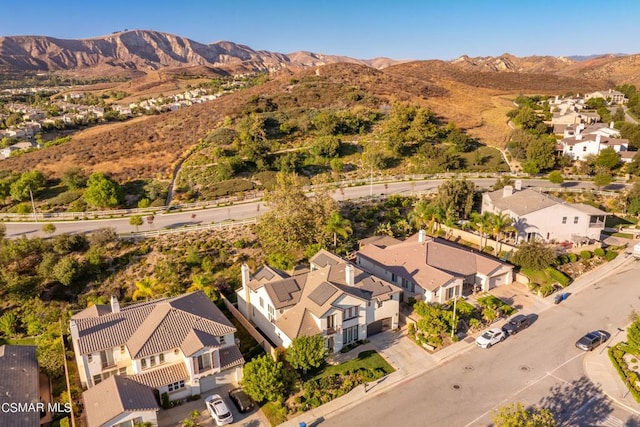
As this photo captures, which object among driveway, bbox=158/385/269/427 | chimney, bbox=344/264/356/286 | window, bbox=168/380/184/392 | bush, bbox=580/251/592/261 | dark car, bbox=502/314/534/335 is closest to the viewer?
driveway, bbox=158/385/269/427

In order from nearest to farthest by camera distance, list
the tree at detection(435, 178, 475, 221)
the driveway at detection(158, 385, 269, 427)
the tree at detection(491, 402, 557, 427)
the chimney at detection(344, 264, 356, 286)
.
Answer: the tree at detection(491, 402, 557, 427)
the driveway at detection(158, 385, 269, 427)
the chimney at detection(344, 264, 356, 286)
the tree at detection(435, 178, 475, 221)

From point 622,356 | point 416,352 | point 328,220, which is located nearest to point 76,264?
point 328,220

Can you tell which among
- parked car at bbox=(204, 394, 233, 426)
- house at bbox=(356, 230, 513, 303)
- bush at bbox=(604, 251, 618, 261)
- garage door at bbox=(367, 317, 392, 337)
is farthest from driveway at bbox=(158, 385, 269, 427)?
bush at bbox=(604, 251, 618, 261)

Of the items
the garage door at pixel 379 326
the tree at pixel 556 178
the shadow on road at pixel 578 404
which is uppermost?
the tree at pixel 556 178

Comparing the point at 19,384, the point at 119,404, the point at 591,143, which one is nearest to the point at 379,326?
the point at 119,404

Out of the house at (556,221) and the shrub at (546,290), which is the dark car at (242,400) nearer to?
the shrub at (546,290)

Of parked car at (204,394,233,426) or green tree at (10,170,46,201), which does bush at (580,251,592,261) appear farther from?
green tree at (10,170,46,201)

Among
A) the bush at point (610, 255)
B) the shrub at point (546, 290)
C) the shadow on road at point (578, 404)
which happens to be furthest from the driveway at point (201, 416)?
the bush at point (610, 255)
